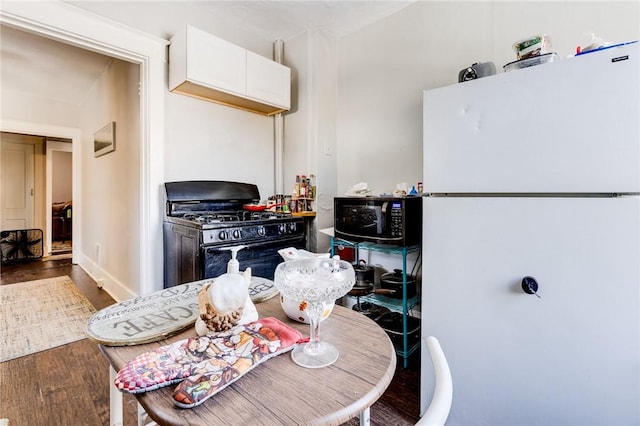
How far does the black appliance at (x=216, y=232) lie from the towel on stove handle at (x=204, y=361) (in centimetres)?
123

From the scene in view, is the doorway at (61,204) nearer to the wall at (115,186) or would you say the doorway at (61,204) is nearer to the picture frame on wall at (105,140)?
the wall at (115,186)

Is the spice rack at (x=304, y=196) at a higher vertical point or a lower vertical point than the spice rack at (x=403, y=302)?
higher

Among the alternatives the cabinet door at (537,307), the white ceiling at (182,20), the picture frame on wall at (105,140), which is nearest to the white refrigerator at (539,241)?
the cabinet door at (537,307)

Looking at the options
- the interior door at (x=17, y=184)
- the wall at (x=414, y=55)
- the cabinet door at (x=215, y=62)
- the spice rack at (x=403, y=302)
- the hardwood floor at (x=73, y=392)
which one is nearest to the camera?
the hardwood floor at (x=73, y=392)

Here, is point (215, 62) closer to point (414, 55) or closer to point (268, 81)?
point (268, 81)

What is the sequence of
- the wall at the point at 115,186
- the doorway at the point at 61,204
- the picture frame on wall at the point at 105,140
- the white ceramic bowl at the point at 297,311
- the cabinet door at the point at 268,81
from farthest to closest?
the doorway at the point at 61,204 → the picture frame on wall at the point at 105,140 → the wall at the point at 115,186 → the cabinet door at the point at 268,81 → the white ceramic bowl at the point at 297,311

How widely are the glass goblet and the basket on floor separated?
20.4 feet

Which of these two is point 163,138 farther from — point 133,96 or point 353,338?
point 353,338

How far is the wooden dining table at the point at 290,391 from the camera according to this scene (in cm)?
47

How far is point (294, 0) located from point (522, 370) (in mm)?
2734

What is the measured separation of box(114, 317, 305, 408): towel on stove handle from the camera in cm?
51

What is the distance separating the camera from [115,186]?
2.98m

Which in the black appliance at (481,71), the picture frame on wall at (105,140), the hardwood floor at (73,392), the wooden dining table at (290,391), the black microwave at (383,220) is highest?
the picture frame on wall at (105,140)

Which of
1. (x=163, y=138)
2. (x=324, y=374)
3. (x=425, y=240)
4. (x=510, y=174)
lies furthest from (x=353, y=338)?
(x=163, y=138)
